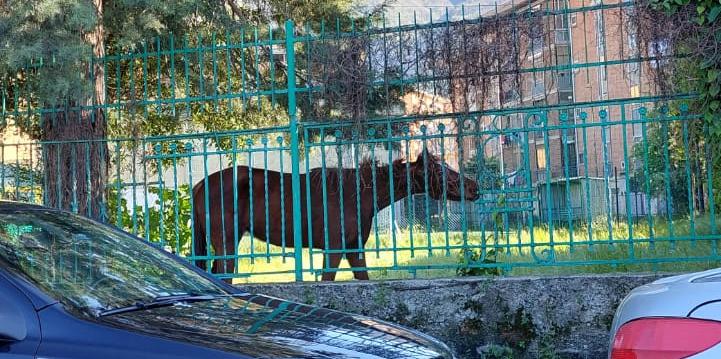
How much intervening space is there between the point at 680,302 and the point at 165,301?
2.40 m

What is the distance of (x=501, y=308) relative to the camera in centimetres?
746

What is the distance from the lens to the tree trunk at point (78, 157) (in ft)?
29.0

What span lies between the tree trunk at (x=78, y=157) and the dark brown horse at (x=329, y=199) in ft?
3.83

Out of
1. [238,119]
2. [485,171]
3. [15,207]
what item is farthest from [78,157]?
[238,119]

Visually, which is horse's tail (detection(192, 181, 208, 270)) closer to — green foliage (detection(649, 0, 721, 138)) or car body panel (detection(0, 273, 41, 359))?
green foliage (detection(649, 0, 721, 138))

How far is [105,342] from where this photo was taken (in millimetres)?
3441

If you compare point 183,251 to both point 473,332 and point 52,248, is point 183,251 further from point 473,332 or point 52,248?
point 52,248

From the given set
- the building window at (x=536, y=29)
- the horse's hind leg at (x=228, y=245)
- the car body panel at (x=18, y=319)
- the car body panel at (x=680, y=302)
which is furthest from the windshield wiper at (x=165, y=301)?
the horse's hind leg at (x=228, y=245)

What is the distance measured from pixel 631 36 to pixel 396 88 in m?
2.24

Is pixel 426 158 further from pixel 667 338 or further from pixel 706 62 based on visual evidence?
pixel 667 338

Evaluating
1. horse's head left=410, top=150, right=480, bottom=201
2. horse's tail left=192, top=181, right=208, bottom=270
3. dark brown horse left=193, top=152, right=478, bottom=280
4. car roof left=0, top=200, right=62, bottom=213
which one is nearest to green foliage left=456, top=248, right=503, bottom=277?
horse's head left=410, top=150, right=480, bottom=201

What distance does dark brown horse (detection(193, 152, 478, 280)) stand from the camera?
886cm

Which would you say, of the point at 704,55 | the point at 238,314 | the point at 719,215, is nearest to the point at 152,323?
the point at 238,314

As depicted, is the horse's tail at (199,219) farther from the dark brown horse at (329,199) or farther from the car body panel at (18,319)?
the car body panel at (18,319)
